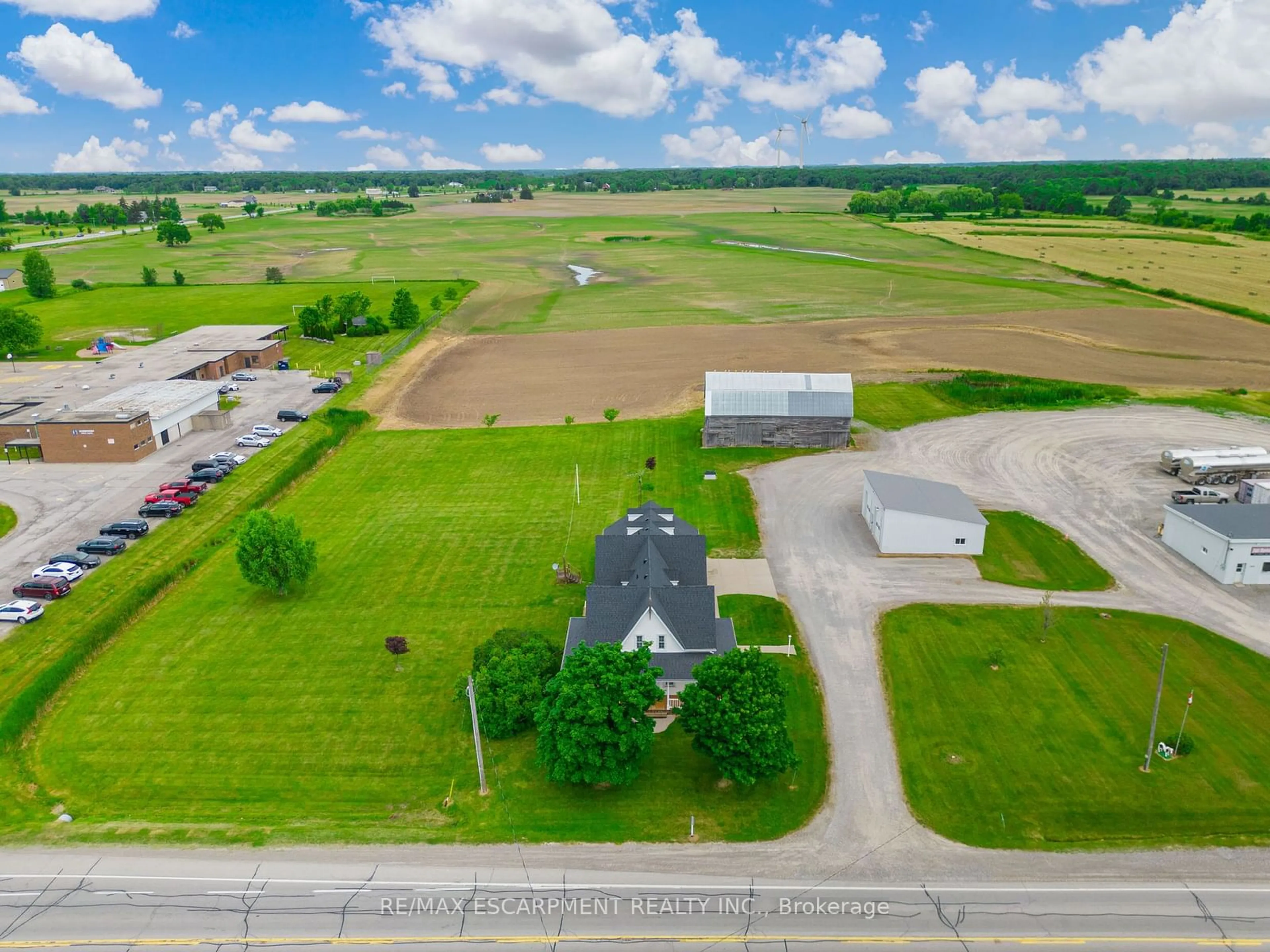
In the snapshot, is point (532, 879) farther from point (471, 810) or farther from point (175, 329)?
point (175, 329)

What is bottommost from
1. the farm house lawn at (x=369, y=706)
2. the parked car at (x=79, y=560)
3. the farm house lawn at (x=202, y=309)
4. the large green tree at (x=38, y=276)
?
the farm house lawn at (x=369, y=706)

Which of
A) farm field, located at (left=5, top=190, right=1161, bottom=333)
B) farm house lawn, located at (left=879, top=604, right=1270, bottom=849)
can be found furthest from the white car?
farm field, located at (left=5, top=190, right=1161, bottom=333)

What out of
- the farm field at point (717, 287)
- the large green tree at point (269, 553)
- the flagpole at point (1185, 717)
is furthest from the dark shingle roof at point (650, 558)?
the farm field at point (717, 287)

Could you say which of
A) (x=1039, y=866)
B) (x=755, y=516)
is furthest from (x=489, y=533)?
(x=1039, y=866)

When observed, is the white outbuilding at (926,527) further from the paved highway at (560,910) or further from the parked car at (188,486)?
the parked car at (188,486)

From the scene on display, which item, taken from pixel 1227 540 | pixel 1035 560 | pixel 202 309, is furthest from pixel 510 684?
pixel 202 309

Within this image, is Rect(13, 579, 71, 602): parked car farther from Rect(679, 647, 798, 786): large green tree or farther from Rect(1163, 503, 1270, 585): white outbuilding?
Rect(1163, 503, 1270, 585): white outbuilding

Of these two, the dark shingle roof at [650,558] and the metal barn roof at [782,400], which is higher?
the metal barn roof at [782,400]
